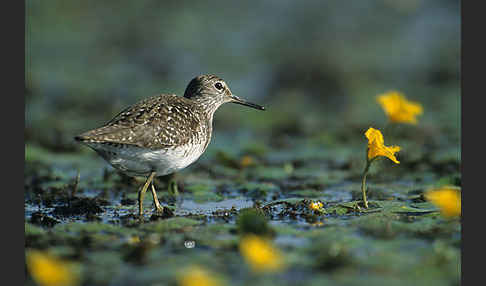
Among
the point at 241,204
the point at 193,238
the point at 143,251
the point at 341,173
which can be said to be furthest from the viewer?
the point at 341,173

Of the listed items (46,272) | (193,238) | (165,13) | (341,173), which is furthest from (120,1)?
(46,272)

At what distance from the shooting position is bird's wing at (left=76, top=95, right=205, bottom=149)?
6.50m

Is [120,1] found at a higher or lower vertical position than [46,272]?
higher

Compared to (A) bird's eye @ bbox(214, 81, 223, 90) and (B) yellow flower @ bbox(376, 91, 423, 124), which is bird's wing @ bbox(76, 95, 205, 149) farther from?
(B) yellow flower @ bbox(376, 91, 423, 124)

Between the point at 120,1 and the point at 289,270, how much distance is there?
1352 centimetres

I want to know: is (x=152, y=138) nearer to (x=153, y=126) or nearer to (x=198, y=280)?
(x=153, y=126)

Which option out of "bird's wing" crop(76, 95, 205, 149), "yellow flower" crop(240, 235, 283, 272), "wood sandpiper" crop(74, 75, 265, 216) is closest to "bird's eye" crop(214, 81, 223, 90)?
"wood sandpiper" crop(74, 75, 265, 216)

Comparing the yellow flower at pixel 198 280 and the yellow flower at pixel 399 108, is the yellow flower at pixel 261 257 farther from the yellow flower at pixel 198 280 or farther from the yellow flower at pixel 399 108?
the yellow flower at pixel 399 108

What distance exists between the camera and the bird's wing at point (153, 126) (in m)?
6.50

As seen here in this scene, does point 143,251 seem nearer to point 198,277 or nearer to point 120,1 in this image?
point 198,277

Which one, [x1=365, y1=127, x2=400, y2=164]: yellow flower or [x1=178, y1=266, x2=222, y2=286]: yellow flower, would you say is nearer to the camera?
[x1=178, y1=266, x2=222, y2=286]: yellow flower

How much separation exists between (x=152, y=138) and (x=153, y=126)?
0.57ft

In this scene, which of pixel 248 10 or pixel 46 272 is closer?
pixel 46 272

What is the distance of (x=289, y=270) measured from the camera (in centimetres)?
496
